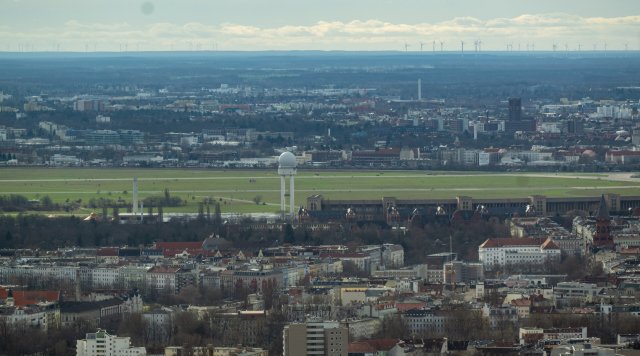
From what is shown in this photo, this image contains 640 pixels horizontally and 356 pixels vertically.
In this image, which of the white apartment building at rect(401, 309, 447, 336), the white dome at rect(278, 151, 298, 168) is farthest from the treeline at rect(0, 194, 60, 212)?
the white apartment building at rect(401, 309, 447, 336)

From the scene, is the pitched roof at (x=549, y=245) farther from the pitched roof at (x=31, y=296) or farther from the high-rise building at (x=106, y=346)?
the high-rise building at (x=106, y=346)

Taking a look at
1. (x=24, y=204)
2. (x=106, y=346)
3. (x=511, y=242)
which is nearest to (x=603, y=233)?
(x=511, y=242)

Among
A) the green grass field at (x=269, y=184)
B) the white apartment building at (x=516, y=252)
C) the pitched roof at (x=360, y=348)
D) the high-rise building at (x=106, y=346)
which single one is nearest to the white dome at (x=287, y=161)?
the green grass field at (x=269, y=184)

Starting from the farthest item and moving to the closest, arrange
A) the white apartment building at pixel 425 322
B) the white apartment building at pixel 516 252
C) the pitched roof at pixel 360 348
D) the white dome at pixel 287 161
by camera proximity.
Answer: the white dome at pixel 287 161 < the white apartment building at pixel 516 252 < the white apartment building at pixel 425 322 < the pitched roof at pixel 360 348

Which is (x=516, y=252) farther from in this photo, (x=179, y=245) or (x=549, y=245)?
(x=179, y=245)

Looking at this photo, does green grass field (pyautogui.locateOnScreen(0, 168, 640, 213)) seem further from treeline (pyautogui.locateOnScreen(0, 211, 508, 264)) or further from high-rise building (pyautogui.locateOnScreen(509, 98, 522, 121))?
high-rise building (pyautogui.locateOnScreen(509, 98, 522, 121))

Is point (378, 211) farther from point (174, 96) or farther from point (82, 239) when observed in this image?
point (174, 96)
